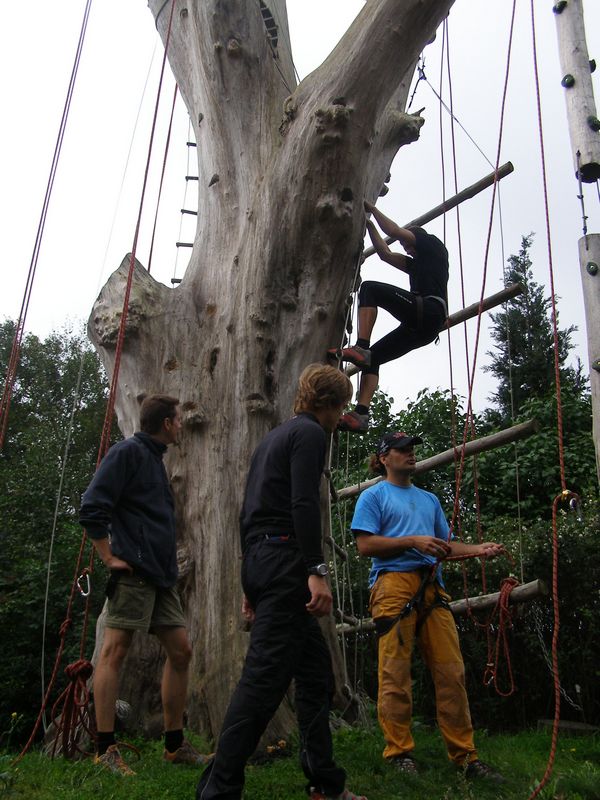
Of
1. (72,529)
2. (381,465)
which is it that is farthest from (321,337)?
(72,529)

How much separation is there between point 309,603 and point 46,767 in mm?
1592

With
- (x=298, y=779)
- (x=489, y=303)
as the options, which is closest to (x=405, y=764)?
(x=298, y=779)

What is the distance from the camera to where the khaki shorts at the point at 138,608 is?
348cm

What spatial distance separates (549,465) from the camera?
14.9 metres

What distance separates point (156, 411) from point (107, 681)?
120 cm

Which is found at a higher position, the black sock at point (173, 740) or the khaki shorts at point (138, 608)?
the khaki shorts at point (138, 608)

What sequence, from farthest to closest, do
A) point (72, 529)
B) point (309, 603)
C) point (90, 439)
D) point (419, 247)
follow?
point (90, 439), point (72, 529), point (419, 247), point (309, 603)

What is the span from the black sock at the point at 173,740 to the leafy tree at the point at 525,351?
17.2 m

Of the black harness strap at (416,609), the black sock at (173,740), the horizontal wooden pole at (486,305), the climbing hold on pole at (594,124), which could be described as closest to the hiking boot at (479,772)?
the black harness strap at (416,609)

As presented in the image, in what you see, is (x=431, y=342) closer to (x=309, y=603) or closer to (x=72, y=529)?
(x=309, y=603)

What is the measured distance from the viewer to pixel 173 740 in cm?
354

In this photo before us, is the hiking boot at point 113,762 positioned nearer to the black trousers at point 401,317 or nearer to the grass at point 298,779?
the grass at point 298,779

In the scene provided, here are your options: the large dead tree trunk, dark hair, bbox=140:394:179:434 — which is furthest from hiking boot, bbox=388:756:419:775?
dark hair, bbox=140:394:179:434

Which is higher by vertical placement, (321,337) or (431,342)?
(431,342)
